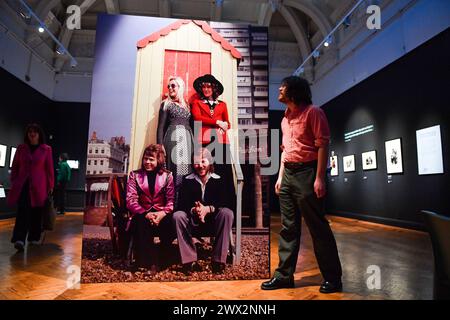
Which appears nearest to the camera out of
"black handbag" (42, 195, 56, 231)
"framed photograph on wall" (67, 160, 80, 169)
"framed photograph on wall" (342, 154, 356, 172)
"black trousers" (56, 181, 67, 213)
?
"black handbag" (42, 195, 56, 231)

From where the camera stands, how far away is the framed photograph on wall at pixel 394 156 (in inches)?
245

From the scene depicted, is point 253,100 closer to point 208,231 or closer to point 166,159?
point 166,159

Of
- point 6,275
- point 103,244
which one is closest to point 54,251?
point 6,275

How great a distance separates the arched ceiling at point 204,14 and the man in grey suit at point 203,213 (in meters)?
8.06

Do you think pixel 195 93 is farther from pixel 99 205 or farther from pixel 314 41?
pixel 314 41

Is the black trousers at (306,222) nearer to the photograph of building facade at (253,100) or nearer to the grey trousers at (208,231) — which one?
the photograph of building facade at (253,100)

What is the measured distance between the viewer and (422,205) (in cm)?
Result: 564

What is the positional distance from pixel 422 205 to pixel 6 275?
646cm

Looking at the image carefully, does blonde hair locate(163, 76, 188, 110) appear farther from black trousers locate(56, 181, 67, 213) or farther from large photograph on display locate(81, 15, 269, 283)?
black trousers locate(56, 181, 67, 213)

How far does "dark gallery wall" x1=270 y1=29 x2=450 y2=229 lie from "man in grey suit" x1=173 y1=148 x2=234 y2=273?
4560 millimetres

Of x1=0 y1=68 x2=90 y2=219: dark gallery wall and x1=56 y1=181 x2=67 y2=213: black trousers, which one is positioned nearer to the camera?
x1=0 y1=68 x2=90 y2=219: dark gallery wall

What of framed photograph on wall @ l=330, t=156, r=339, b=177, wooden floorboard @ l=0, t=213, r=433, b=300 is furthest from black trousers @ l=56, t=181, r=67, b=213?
framed photograph on wall @ l=330, t=156, r=339, b=177

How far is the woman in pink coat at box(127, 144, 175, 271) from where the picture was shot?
2287mm

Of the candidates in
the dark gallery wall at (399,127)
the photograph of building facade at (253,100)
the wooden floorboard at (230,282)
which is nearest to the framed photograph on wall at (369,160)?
the dark gallery wall at (399,127)
